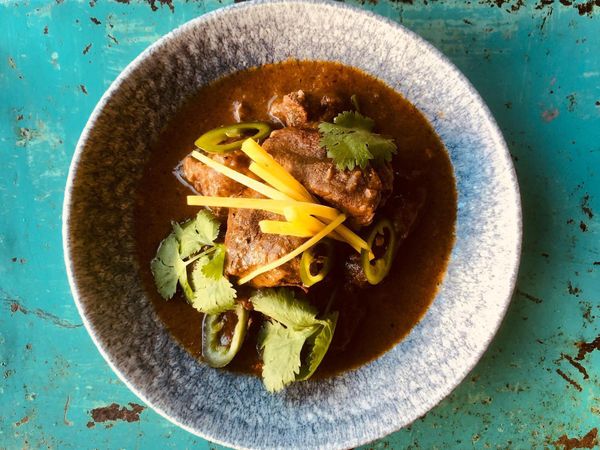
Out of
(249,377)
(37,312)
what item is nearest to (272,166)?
(249,377)

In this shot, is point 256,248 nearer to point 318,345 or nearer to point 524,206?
point 318,345

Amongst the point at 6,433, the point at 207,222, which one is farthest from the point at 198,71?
the point at 6,433

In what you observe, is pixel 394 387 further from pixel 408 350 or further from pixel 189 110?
pixel 189 110

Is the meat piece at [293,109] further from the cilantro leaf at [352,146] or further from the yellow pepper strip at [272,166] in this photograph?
the yellow pepper strip at [272,166]

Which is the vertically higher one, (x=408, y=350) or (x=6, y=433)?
(x=408, y=350)

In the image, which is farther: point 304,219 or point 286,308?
point 286,308

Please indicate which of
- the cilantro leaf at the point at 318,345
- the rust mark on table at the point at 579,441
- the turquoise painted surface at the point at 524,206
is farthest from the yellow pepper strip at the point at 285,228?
the rust mark on table at the point at 579,441

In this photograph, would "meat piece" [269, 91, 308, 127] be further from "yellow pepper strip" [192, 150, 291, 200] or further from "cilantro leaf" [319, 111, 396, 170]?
"yellow pepper strip" [192, 150, 291, 200]
